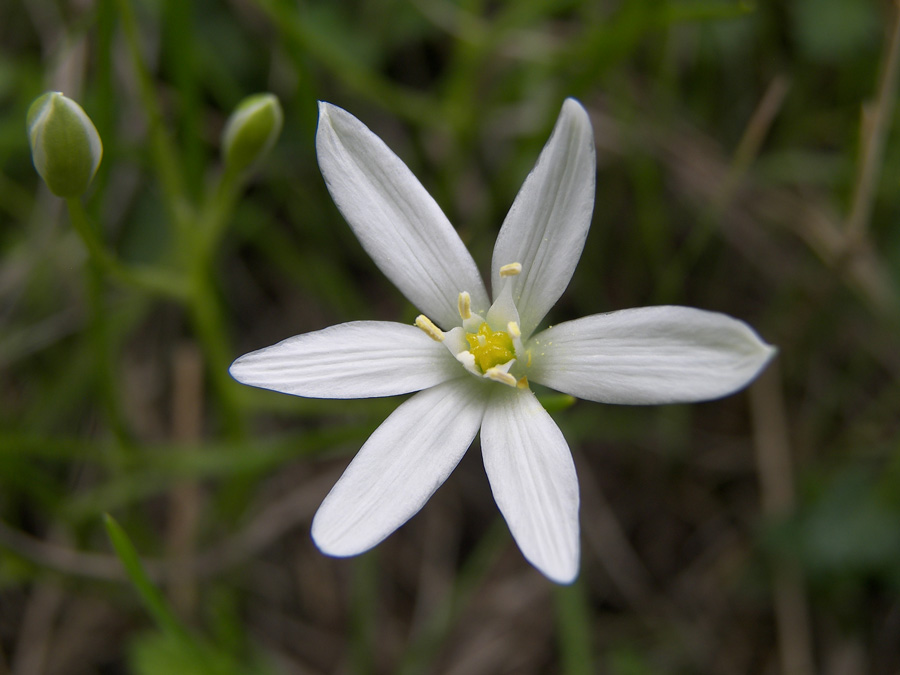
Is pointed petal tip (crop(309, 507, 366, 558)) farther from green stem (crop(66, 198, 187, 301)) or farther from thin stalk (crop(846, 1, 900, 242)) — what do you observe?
thin stalk (crop(846, 1, 900, 242))

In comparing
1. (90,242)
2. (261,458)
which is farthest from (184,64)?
(261,458)

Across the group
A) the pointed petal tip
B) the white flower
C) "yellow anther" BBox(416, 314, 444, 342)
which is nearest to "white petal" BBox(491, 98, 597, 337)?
the white flower

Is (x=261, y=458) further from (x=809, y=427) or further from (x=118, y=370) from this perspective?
(x=809, y=427)

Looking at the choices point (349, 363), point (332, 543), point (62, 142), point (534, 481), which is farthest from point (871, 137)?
point (62, 142)

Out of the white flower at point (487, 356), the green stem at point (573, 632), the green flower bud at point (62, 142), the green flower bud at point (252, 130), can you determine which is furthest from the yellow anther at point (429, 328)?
the green stem at point (573, 632)

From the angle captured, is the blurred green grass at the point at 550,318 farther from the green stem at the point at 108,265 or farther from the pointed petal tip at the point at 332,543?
the pointed petal tip at the point at 332,543

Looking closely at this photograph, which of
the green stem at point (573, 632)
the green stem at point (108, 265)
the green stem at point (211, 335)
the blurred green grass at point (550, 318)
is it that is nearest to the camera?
the green stem at point (108, 265)

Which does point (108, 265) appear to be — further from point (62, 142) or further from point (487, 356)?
point (487, 356)
